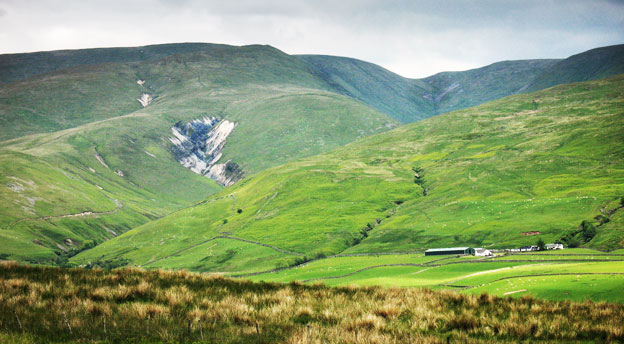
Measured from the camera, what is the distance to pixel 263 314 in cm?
1552

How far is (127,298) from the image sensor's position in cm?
1694

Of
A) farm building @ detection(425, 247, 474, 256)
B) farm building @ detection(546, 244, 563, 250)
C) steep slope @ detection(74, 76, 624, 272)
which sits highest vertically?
steep slope @ detection(74, 76, 624, 272)

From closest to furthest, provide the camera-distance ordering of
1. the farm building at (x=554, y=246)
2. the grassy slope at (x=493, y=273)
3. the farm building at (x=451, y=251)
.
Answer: the grassy slope at (x=493, y=273) < the farm building at (x=554, y=246) < the farm building at (x=451, y=251)

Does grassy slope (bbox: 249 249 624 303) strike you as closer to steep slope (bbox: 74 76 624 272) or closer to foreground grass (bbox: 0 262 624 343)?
foreground grass (bbox: 0 262 624 343)

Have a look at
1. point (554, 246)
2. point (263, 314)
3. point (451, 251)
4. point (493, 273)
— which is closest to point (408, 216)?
point (451, 251)

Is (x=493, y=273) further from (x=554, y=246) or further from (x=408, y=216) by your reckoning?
(x=408, y=216)

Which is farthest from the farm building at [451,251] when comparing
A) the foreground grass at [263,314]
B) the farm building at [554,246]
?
the foreground grass at [263,314]

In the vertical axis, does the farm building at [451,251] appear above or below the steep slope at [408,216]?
below

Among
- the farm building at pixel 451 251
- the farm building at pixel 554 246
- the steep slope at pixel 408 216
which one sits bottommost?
the farm building at pixel 554 246

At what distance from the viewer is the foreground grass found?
42.4 feet

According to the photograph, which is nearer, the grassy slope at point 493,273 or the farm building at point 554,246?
the grassy slope at point 493,273

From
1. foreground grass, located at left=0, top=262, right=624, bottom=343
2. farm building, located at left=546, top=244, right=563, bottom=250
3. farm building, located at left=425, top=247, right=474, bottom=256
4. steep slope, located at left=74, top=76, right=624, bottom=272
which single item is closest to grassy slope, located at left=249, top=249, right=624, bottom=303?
farm building, located at left=425, top=247, right=474, bottom=256

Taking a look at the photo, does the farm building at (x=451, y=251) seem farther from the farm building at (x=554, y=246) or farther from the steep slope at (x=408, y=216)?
the farm building at (x=554, y=246)

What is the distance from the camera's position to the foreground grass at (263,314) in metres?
12.9
